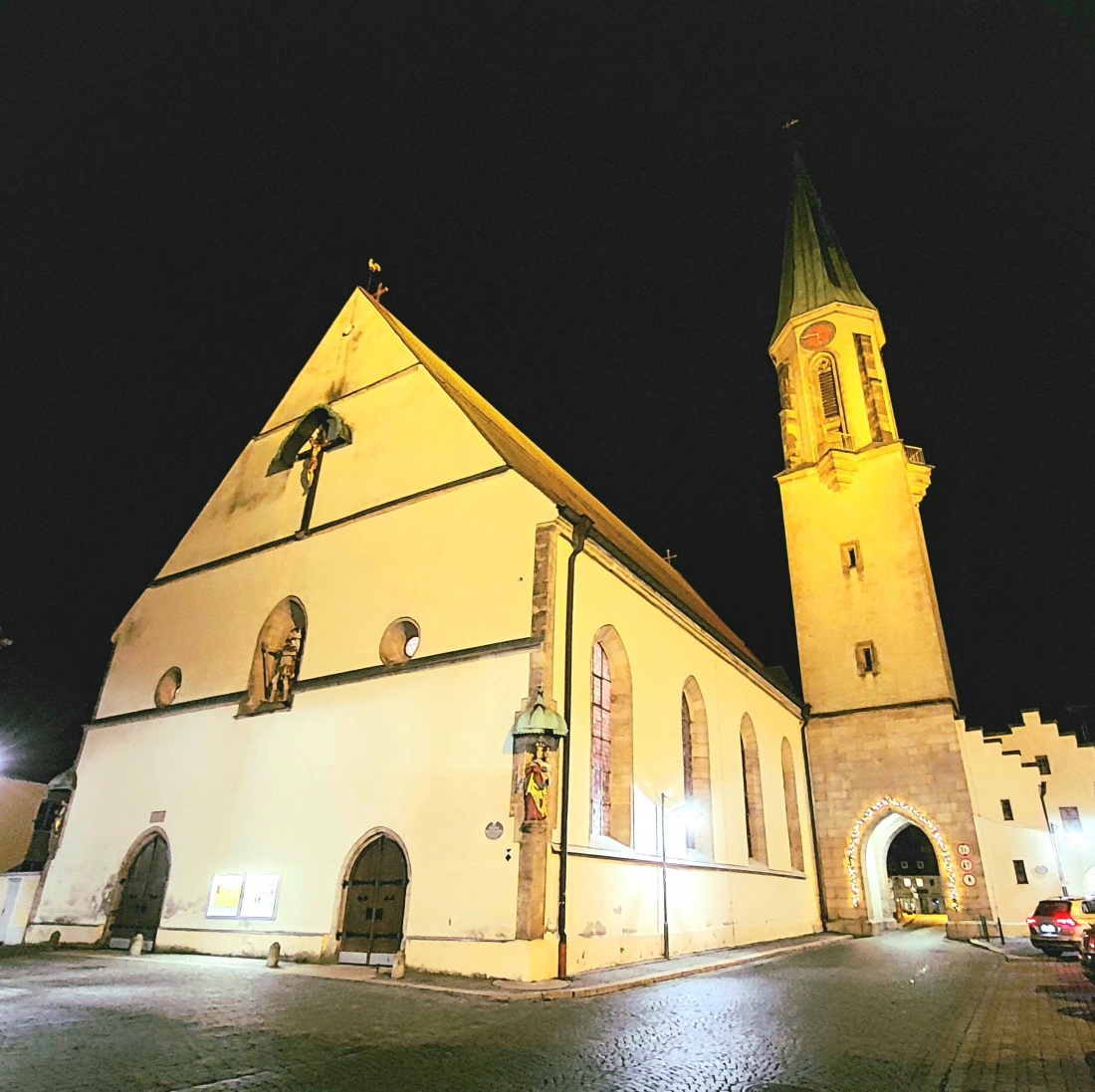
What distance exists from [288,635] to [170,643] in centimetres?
359

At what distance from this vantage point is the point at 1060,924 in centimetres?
1511

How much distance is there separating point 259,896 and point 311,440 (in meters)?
9.78

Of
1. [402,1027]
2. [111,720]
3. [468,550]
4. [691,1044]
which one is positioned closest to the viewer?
[691,1044]

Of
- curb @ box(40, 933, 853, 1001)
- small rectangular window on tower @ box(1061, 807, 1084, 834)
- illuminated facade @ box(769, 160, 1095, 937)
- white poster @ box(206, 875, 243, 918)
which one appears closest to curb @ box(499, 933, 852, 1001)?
curb @ box(40, 933, 853, 1001)

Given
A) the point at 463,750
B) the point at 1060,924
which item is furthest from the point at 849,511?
the point at 463,750

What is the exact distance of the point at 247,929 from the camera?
12.5 metres

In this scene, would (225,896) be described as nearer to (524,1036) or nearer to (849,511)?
(524,1036)

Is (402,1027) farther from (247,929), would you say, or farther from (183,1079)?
(247,929)

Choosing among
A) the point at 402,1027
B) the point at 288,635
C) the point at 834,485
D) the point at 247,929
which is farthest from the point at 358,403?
the point at 834,485

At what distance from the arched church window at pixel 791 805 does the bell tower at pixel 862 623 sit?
120 cm

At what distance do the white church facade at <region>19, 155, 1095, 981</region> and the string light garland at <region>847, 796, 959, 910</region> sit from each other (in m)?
0.07

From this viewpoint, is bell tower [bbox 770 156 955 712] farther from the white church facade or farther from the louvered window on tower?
the white church facade

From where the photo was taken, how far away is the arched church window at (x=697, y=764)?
16.1 metres

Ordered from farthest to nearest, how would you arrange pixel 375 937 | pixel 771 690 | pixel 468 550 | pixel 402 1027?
pixel 771 690
pixel 468 550
pixel 375 937
pixel 402 1027
